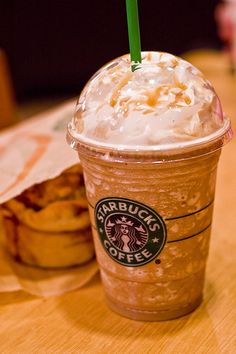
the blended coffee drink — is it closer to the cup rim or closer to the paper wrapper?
the cup rim

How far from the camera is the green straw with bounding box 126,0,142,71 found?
2.36 ft

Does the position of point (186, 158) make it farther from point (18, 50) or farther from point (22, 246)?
point (18, 50)

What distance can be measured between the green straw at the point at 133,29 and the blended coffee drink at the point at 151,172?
20mm

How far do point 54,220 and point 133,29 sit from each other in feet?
1.35

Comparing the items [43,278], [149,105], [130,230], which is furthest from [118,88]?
[43,278]

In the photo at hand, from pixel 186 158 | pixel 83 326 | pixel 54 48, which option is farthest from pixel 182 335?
pixel 54 48

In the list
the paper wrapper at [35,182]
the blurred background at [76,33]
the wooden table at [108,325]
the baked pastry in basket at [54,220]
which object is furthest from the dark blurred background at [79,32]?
the wooden table at [108,325]

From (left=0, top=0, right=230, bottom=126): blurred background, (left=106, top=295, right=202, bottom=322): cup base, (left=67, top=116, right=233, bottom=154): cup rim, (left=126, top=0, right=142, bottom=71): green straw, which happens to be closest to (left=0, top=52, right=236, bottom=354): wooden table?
(left=106, top=295, right=202, bottom=322): cup base

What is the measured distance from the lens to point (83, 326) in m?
0.82

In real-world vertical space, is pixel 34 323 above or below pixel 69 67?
above

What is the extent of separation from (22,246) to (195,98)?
1.63 ft

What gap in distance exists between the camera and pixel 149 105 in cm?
71

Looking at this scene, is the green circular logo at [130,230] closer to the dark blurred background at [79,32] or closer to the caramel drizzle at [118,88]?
the caramel drizzle at [118,88]

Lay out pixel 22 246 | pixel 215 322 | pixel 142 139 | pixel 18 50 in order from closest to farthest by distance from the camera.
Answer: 1. pixel 142 139
2. pixel 215 322
3. pixel 22 246
4. pixel 18 50
